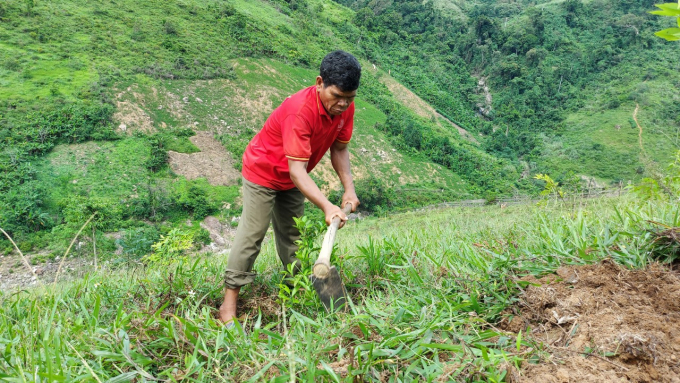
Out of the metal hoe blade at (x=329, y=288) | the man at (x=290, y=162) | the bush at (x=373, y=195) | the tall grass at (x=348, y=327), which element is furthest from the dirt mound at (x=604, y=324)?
the bush at (x=373, y=195)

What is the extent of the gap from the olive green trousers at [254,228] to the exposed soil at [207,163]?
986 inches

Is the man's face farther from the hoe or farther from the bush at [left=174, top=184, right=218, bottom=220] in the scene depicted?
the bush at [left=174, top=184, right=218, bottom=220]

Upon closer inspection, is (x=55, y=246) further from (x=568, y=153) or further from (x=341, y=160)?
(x=568, y=153)

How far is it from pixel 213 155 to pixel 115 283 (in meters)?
27.8

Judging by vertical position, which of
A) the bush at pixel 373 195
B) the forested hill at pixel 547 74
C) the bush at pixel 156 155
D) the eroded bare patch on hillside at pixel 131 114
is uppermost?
the forested hill at pixel 547 74

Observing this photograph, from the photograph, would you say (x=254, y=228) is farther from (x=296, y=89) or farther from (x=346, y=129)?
(x=296, y=89)

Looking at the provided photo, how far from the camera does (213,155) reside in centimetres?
2908

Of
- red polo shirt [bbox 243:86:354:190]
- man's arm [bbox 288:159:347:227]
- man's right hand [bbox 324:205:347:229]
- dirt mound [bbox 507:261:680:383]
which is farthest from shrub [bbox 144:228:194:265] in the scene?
dirt mound [bbox 507:261:680:383]

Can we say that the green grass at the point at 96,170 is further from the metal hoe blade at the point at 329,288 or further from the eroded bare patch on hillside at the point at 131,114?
the metal hoe blade at the point at 329,288

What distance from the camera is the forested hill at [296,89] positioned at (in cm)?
2355

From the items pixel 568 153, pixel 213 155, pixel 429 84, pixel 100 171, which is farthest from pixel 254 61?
pixel 568 153

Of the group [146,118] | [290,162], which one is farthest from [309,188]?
[146,118]

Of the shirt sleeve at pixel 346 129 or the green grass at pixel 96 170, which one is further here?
the green grass at pixel 96 170

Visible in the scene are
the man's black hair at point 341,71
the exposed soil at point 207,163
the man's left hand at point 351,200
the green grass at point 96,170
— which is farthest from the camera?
the exposed soil at point 207,163
